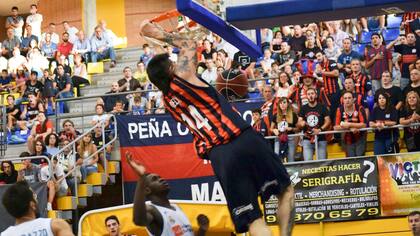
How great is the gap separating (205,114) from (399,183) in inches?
371

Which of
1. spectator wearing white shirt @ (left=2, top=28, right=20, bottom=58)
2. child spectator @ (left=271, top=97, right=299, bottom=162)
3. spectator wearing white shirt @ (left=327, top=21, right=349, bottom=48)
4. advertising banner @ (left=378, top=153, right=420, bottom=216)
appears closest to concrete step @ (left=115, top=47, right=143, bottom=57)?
spectator wearing white shirt @ (left=2, top=28, right=20, bottom=58)

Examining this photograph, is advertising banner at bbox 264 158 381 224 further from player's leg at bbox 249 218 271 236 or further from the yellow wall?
the yellow wall

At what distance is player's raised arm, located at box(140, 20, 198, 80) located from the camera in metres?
9.53

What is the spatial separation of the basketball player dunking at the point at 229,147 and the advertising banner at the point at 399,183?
885 cm

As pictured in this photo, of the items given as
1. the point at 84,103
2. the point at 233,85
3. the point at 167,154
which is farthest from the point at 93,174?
the point at 233,85

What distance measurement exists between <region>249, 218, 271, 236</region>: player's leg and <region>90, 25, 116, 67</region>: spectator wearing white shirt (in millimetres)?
19357

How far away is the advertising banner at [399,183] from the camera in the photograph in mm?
17905

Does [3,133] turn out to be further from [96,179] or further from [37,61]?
[37,61]

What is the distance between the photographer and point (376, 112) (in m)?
18.0

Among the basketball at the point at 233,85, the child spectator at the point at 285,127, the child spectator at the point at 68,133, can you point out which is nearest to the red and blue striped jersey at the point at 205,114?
the basketball at the point at 233,85

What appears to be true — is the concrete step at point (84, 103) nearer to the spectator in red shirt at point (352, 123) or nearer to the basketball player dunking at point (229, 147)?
the spectator in red shirt at point (352, 123)

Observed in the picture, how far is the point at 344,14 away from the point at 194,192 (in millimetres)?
7520

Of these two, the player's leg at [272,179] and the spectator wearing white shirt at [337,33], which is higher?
the spectator wearing white shirt at [337,33]

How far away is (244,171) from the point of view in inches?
363
